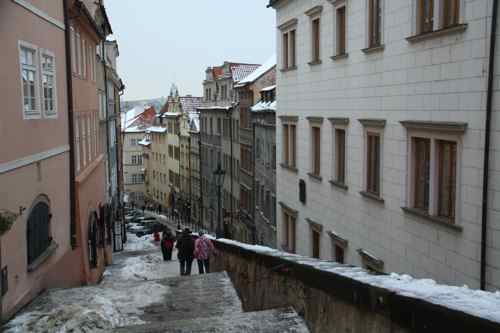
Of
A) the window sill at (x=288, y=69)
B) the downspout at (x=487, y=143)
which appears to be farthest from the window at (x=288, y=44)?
the downspout at (x=487, y=143)

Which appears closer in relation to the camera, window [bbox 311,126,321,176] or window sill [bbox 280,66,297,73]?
window [bbox 311,126,321,176]

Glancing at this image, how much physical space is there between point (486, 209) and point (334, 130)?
22.6 feet

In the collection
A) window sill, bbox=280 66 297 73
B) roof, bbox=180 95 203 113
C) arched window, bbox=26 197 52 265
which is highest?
window sill, bbox=280 66 297 73

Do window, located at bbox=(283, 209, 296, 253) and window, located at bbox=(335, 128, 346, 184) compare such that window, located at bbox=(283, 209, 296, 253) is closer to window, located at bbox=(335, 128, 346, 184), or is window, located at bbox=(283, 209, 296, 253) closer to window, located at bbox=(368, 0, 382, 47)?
window, located at bbox=(335, 128, 346, 184)

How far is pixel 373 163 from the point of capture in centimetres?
1330

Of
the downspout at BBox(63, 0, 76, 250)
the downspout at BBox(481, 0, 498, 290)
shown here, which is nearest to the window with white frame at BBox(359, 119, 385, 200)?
the downspout at BBox(481, 0, 498, 290)

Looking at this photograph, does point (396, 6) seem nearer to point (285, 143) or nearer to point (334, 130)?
point (334, 130)

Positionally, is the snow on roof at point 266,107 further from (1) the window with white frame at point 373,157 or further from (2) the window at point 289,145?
(1) the window with white frame at point 373,157

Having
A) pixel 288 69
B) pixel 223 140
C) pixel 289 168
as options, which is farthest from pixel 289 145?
pixel 223 140

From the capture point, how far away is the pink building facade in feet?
30.8

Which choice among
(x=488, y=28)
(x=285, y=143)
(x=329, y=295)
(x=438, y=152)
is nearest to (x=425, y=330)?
(x=329, y=295)

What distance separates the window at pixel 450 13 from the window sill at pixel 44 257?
27.7 feet

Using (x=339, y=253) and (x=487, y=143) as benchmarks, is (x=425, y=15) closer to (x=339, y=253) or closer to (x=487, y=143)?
(x=487, y=143)

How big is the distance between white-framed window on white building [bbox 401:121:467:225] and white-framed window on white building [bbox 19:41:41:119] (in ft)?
23.7
